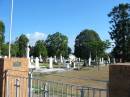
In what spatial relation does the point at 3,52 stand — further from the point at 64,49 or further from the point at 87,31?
the point at 87,31

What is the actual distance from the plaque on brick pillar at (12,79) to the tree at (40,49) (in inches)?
3264

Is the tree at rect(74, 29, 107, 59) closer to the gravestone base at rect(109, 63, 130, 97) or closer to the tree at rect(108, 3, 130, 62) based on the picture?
the tree at rect(108, 3, 130, 62)

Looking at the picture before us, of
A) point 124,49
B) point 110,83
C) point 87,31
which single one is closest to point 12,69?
point 110,83

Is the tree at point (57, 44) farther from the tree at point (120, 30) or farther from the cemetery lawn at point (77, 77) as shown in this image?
the cemetery lawn at point (77, 77)

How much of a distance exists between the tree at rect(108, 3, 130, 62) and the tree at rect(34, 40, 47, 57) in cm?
2731

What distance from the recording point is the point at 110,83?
626 cm

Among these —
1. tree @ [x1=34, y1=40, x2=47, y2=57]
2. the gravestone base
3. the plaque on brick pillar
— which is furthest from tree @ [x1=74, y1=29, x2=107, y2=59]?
the gravestone base

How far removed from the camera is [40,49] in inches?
3740

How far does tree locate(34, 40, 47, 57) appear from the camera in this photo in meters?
94.9

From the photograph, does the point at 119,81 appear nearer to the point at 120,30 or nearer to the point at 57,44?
the point at 120,30

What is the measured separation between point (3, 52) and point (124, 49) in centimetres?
2327

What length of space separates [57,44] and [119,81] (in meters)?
98.3

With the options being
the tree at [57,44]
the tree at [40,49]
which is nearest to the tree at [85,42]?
the tree at [57,44]

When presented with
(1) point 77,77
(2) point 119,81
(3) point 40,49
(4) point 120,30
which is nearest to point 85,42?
(3) point 40,49
